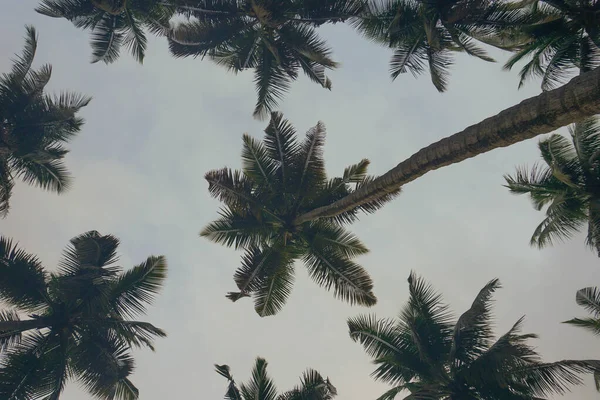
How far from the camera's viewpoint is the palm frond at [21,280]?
1504cm

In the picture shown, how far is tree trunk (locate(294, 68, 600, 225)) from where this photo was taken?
710cm

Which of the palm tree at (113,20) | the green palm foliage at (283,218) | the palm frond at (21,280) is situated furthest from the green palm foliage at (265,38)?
the palm frond at (21,280)

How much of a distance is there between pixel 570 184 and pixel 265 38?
460 inches

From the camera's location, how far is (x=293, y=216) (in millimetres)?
15039

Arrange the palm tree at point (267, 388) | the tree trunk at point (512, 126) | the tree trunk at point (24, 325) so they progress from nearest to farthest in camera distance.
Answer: the tree trunk at point (512, 126) < the palm tree at point (267, 388) < the tree trunk at point (24, 325)

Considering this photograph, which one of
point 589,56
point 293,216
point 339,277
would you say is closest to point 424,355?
point 339,277

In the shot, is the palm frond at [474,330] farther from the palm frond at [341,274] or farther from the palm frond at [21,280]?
the palm frond at [21,280]

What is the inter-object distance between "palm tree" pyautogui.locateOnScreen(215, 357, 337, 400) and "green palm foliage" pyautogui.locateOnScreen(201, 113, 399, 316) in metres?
3.03

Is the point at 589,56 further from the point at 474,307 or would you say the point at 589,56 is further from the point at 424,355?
the point at 424,355

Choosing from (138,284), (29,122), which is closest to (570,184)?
(138,284)

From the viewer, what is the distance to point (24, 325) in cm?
1453

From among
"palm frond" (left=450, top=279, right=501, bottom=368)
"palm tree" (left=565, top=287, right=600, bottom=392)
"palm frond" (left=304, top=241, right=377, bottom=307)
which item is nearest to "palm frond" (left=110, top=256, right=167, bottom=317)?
"palm frond" (left=304, top=241, right=377, bottom=307)

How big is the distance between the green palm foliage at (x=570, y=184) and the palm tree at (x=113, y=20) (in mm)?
14157

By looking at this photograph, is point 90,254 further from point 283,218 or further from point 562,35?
point 562,35
